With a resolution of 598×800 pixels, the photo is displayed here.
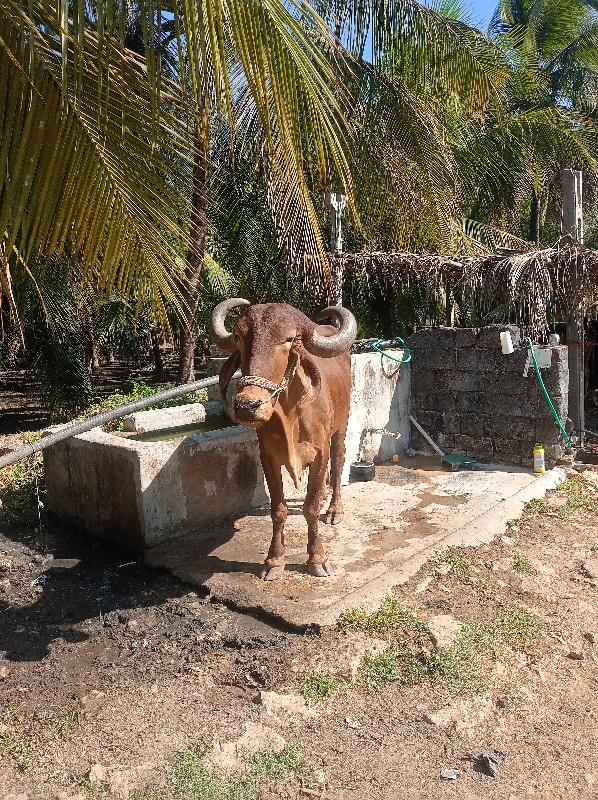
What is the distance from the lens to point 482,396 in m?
8.21

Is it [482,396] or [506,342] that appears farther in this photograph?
[482,396]

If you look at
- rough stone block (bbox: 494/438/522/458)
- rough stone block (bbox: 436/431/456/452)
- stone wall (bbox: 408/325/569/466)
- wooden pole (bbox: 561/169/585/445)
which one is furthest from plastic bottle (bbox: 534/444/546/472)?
rough stone block (bbox: 436/431/456/452)

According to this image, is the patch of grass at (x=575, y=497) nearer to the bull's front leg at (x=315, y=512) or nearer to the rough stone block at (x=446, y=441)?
the rough stone block at (x=446, y=441)

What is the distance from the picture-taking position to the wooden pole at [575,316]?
8.05m

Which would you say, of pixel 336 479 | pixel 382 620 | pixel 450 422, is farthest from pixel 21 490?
pixel 450 422

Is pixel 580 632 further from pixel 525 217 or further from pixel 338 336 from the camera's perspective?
pixel 525 217

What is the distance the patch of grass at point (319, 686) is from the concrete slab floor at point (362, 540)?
0.46 metres

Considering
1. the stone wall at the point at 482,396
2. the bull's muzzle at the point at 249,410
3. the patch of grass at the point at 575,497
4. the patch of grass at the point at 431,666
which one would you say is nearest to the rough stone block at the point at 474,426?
the stone wall at the point at 482,396

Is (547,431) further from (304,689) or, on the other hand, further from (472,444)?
(304,689)

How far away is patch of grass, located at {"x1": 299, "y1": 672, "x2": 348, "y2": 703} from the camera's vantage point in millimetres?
3803

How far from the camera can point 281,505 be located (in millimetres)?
5184

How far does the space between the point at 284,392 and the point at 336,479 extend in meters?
1.83

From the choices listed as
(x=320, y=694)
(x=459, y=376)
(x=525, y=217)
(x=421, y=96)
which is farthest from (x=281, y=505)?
(x=525, y=217)

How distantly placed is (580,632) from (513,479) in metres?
3.06
